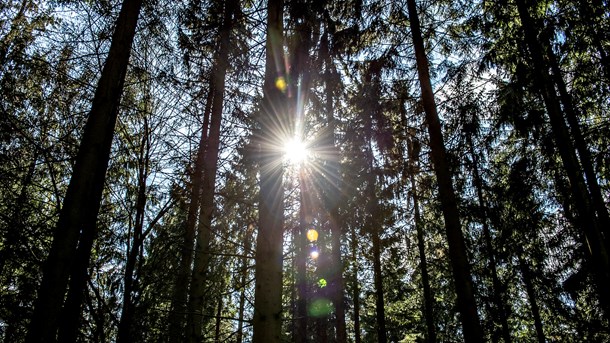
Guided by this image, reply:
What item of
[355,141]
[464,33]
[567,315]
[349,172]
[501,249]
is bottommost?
[567,315]

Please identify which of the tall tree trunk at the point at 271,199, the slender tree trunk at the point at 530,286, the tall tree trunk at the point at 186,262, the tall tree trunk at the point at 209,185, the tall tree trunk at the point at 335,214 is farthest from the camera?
the slender tree trunk at the point at 530,286

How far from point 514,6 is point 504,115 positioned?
2.87 metres

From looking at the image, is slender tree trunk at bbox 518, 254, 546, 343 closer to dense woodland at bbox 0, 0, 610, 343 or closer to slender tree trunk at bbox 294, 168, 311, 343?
dense woodland at bbox 0, 0, 610, 343

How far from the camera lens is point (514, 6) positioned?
8.08 m

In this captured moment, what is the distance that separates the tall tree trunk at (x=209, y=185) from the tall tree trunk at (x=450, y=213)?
375cm

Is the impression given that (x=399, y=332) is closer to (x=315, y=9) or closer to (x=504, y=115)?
(x=504, y=115)

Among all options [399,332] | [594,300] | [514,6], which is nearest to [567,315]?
[594,300]

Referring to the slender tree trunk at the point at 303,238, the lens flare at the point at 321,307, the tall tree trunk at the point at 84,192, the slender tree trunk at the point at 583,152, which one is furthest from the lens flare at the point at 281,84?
the lens flare at the point at 321,307

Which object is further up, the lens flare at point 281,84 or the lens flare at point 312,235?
the lens flare at point 312,235

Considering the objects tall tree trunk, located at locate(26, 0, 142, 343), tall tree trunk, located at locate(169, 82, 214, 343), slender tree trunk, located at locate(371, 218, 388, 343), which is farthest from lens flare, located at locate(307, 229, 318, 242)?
tall tree trunk, located at locate(26, 0, 142, 343)

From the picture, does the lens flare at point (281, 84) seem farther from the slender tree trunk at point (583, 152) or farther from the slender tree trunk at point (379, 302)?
the slender tree trunk at point (379, 302)

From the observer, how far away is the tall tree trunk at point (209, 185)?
5426 mm

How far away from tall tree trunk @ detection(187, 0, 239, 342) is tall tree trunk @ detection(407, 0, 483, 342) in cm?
375

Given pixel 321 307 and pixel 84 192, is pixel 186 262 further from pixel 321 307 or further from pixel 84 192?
pixel 321 307
